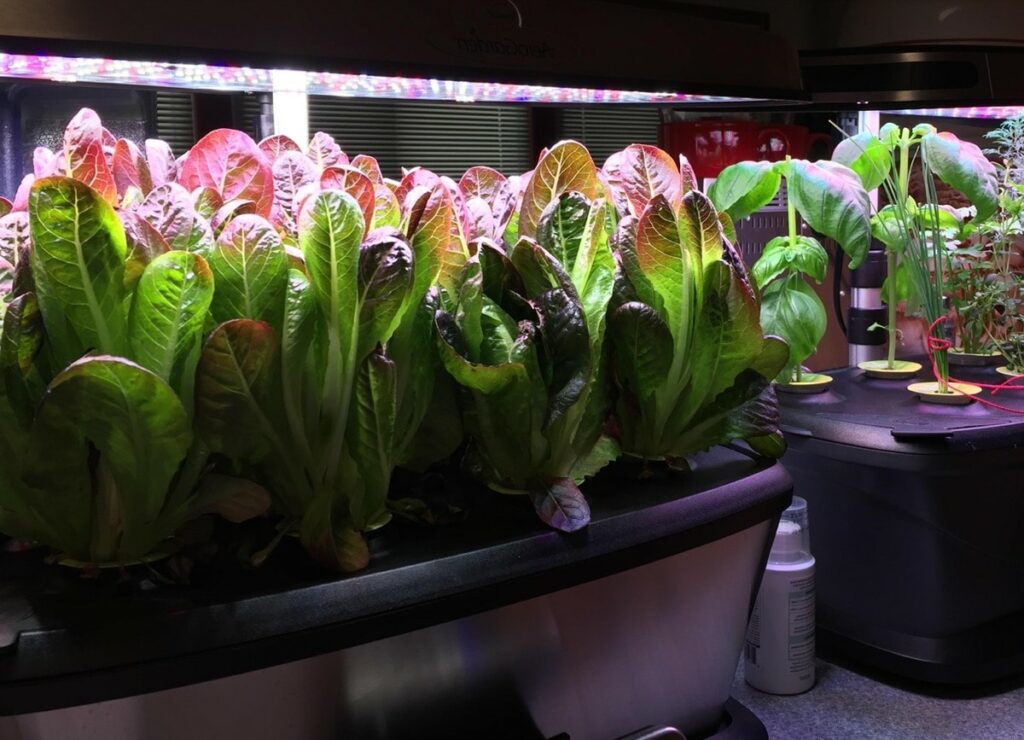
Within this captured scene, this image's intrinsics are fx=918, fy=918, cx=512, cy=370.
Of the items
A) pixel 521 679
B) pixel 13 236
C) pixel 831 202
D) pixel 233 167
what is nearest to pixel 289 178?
pixel 233 167

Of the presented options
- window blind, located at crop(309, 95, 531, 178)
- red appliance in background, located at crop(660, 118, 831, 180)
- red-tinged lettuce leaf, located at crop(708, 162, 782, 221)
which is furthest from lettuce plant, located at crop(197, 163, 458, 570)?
window blind, located at crop(309, 95, 531, 178)

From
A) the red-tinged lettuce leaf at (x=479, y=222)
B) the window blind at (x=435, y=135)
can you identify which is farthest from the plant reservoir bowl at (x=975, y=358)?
the window blind at (x=435, y=135)

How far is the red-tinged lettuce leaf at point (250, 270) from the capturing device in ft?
1.28

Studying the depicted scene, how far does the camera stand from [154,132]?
1095 millimetres

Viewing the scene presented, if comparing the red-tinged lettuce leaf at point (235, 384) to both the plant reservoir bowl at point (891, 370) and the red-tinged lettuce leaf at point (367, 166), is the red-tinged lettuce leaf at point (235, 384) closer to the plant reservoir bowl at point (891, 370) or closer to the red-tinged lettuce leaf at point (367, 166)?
the red-tinged lettuce leaf at point (367, 166)

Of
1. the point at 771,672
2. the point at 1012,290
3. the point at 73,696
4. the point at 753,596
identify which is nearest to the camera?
the point at 73,696

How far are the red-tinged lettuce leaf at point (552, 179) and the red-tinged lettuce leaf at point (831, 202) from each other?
0.35 m

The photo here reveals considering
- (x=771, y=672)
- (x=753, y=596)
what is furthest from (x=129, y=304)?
(x=771, y=672)

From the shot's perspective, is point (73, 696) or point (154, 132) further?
point (154, 132)

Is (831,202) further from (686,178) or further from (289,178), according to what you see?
(289,178)

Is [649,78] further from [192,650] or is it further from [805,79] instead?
[805,79]

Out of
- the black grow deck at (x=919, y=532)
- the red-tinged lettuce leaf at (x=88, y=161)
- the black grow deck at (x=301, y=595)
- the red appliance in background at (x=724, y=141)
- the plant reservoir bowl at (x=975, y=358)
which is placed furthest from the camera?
the red appliance in background at (x=724, y=141)

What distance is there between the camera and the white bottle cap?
0.73m

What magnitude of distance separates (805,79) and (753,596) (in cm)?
88
